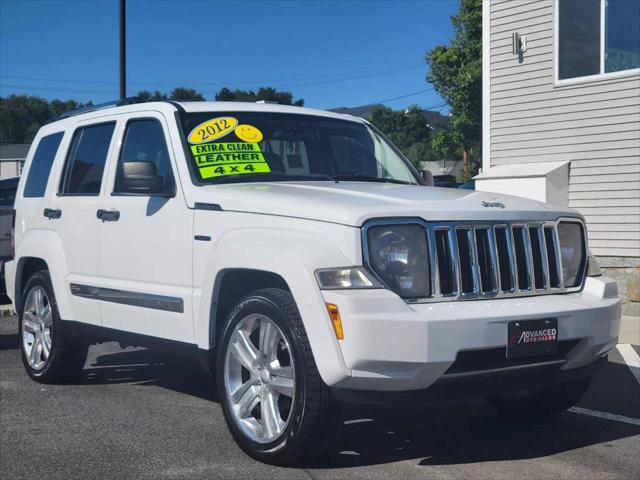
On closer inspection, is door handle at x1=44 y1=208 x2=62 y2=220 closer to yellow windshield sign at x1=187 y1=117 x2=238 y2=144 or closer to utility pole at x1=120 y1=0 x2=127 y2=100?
yellow windshield sign at x1=187 y1=117 x2=238 y2=144

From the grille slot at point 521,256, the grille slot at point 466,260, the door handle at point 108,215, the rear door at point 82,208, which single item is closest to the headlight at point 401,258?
the grille slot at point 466,260

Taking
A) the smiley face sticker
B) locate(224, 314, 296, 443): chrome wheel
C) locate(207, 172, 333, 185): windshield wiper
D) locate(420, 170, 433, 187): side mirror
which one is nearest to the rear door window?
locate(207, 172, 333, 185): windshield wiper

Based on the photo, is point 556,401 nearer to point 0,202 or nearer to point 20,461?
point 20,461

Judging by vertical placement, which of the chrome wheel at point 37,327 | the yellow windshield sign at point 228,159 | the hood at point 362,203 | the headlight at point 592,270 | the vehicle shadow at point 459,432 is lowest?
the vehicle shadow at point 459,432

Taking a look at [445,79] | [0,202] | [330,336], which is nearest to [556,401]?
[330,336]

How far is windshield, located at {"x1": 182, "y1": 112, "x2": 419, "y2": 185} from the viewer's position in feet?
17.7

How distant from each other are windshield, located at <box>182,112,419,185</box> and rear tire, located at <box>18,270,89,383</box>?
1896 mm

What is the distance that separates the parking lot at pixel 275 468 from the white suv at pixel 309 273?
0.82 feet

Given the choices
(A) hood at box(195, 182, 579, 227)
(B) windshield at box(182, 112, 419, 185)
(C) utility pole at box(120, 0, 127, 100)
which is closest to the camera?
(A) hood at box(195, 182, 579, 227)

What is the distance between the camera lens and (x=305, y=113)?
243 inches

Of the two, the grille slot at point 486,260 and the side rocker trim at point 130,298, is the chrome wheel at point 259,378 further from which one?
the grille slot at point 486,260

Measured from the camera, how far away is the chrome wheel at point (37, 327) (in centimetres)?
666

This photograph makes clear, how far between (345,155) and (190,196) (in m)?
1.30

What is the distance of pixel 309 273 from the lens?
13.5 ft
